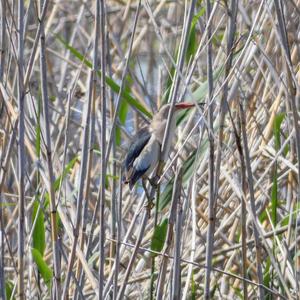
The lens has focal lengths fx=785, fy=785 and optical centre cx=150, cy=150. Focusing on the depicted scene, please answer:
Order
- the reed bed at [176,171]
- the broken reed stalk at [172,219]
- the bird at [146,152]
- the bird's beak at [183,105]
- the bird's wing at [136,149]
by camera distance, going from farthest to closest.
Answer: the bird's wing at [136,149] → the bird at [146,152] → the bird's beak at [183,105] → the reed bed at [176,171] → the broken reed stalk at [172,219]

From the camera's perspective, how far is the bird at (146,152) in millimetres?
3004

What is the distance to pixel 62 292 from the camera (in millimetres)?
2459

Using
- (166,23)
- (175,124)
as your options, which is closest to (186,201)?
(175,124)

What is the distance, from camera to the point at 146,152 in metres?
3.05

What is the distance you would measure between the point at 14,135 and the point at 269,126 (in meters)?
1.10

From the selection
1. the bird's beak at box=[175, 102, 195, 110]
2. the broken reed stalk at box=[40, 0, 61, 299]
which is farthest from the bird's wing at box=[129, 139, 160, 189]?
the broken reed stalk at box=[40, 0, 61, 299]

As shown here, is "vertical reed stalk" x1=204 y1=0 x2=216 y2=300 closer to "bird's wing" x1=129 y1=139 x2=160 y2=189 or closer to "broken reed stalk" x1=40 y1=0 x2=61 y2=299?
"broken reed stalk" x1=40 y1=0 x2=61 y2=299

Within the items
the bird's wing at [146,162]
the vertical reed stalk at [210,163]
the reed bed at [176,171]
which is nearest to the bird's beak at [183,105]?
the reed bed at [176,171]

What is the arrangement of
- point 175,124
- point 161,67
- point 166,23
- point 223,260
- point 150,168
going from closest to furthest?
point 175,124, point 150,168, point 223,260, point 161,67, point 166,23

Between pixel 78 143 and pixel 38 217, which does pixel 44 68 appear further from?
pixel 78 143

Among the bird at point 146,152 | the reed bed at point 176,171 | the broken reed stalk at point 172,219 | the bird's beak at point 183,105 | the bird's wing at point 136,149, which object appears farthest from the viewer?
the bird's wing at point 136,149

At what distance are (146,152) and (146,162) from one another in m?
0.06

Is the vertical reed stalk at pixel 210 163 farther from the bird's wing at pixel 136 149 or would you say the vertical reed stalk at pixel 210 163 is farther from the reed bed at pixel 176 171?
the bird's wing at pixel 136 149

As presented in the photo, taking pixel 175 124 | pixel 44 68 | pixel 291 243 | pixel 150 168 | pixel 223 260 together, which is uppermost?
pixel 44 68
